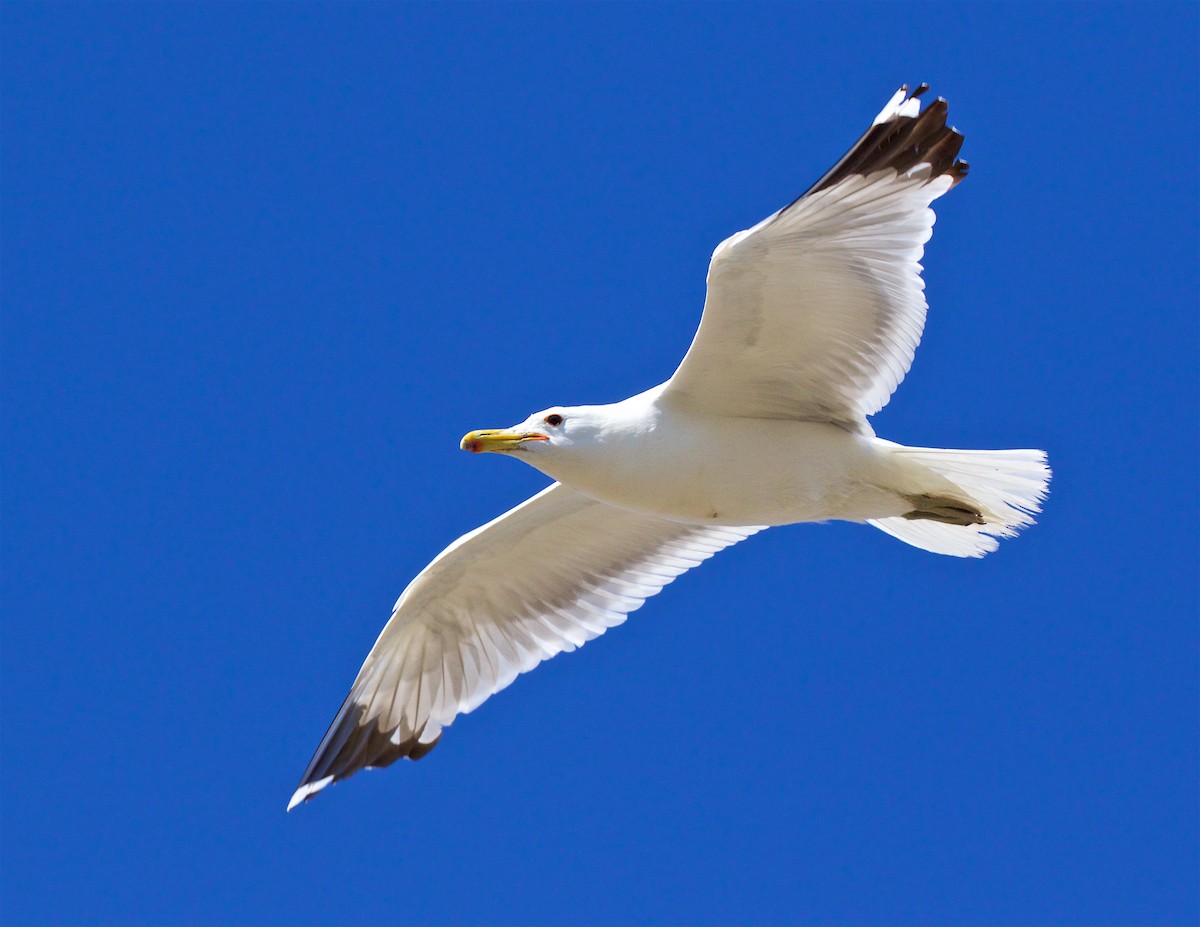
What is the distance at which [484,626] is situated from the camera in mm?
7992

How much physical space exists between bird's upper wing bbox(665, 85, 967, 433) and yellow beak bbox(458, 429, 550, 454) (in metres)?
0.64

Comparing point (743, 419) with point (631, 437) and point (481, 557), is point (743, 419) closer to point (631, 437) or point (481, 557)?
point (631, 437)

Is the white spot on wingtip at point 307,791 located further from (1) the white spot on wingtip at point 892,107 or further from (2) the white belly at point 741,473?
(1) the white spot on wingtip at point 892,107

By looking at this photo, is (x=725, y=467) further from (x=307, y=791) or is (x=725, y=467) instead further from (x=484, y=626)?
(x=307, y=791)

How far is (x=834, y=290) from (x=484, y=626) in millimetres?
2594

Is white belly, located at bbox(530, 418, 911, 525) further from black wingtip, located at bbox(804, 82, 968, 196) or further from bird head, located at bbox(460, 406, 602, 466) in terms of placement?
black wingtip, located at bbox(804, 82, 968, 196)

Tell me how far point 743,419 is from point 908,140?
132cm

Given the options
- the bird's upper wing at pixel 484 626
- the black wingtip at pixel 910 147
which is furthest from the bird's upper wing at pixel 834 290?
the bird's upper wing at pixel 484 626

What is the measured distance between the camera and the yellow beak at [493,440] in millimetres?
6465

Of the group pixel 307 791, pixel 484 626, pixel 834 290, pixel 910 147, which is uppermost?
pixel 910 147

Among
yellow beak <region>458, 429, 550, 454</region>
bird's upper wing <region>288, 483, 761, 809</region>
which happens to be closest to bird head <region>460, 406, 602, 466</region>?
yellow beak <region>458, 429, 550, 454</region>

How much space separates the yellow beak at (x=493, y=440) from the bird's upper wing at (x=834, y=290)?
0.64 m

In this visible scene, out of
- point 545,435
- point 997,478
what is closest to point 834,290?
point 997,478

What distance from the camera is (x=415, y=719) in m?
7.98
